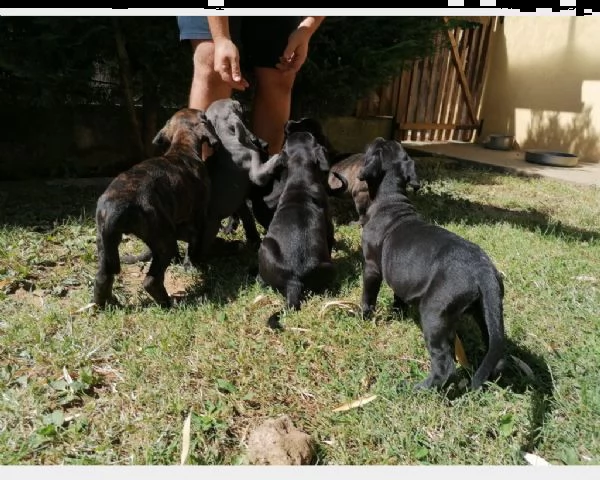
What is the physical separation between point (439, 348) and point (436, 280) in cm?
35

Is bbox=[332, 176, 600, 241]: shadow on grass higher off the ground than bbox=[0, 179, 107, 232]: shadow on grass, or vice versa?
bbox=[0, 179, 107, 232]: shadow on grass

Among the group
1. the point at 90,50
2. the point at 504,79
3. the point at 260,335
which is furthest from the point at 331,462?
the point at 504,79

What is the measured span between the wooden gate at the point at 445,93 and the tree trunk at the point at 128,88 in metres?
5.73

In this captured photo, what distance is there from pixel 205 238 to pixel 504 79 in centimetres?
1089

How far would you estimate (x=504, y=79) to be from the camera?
42.8 feet

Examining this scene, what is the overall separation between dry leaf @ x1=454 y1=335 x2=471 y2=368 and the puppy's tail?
1.28 feet

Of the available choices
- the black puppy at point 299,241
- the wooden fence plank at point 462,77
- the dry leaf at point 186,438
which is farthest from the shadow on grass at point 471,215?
the wooden fence plank at point 462,77

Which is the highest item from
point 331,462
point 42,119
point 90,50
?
point 90,50

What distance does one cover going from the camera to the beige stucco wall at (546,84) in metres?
11.3

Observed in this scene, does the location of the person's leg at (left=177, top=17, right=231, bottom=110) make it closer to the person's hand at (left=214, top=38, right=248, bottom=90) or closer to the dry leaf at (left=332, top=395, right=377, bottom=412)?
the person's hand at (left=214, top=38, right=248, bottom=90)

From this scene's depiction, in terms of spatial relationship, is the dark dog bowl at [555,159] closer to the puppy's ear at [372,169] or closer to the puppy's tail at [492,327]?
the puppy's ear at [372,169]

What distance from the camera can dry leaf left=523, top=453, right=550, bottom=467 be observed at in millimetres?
2382

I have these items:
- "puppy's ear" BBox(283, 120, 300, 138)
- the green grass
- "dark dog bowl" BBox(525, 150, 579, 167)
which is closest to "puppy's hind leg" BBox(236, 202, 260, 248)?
the green grass

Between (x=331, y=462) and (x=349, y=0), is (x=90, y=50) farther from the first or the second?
(x=331, y=462)
